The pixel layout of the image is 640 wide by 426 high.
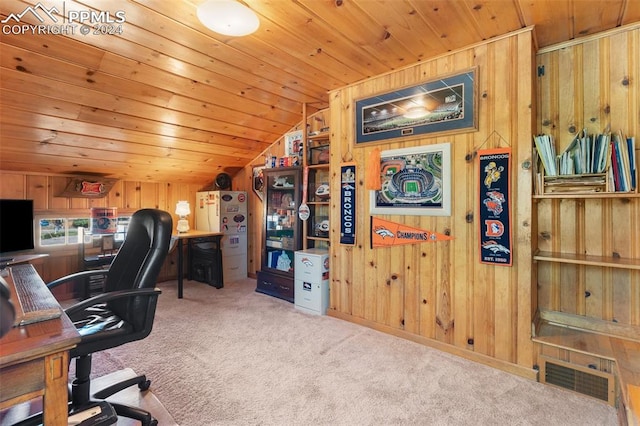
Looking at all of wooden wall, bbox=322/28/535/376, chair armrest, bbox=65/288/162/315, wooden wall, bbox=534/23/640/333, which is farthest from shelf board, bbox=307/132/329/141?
chair armrest, bbox=65/288/162/315

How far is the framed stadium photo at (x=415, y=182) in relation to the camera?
2.51m

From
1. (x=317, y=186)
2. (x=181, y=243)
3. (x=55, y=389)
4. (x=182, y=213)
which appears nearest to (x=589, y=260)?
(x=317, y=186)

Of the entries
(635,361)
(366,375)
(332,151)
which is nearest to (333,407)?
(366,375)

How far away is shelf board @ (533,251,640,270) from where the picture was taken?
1898mm

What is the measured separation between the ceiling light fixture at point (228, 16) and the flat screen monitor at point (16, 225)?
2.59m

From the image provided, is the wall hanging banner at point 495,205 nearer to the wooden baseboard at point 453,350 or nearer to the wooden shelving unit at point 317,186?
the wooden baseboard at point 453,350

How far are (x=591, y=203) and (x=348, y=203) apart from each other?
184 centimetres

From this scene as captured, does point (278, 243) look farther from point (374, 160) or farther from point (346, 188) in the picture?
point (374, 160)

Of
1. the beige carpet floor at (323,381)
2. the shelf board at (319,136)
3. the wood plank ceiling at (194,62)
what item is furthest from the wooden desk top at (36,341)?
the shelf board at (319,136)

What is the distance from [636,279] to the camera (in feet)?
6.82

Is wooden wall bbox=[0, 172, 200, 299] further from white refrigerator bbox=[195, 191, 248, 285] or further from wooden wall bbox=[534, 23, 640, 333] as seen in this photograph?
wooden wall bbox=[534, 23, 640, 333]

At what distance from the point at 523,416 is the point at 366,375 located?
90 cm

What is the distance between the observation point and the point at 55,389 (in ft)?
3.20

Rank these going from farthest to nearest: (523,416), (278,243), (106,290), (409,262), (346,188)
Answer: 1. (278,243)
2. (346,188)
3. (409,262)
4. (106,290)
5. (523,416)
